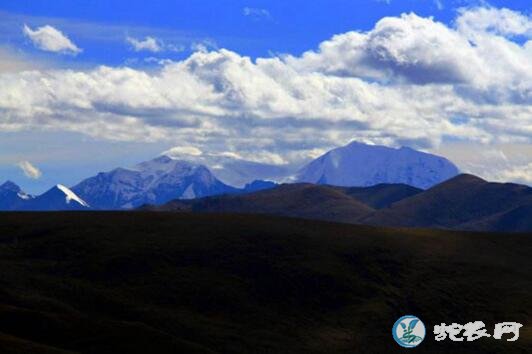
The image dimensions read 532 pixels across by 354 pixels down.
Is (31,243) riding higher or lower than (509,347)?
higher

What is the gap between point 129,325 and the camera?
129 meters

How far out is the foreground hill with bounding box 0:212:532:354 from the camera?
127 meters

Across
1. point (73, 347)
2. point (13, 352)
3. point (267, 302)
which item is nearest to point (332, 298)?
point (267, 302)

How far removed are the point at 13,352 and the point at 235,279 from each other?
84.6 meters

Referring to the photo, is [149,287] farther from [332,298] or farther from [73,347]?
[73,347]

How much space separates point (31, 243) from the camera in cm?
19038

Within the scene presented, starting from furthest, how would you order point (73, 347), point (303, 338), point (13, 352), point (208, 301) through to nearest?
point (208, 301) < point (303, 338) < point (73, 347) < point (13, 352)

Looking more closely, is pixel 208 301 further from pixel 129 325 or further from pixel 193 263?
pixel 129 325

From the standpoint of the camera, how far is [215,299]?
169 meters

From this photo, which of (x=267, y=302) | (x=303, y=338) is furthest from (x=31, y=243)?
(x=303, y=338)

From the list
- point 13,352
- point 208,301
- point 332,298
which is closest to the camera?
point 13,352

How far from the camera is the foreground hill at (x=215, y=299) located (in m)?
127

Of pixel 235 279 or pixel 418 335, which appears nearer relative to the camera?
pixel 418 335

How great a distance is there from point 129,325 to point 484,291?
8936cm
